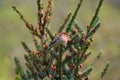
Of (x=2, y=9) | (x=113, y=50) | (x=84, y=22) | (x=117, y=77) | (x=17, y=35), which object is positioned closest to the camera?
(x=117, y=77)

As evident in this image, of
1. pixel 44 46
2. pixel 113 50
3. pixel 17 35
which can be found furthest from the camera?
pixel 17 35

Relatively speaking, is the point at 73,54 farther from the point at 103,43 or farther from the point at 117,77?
the point at 103,43

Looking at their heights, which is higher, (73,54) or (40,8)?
(40,8)

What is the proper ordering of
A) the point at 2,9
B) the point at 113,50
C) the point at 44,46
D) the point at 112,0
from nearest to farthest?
the point at 44,46 → the point at 113,50 → the point at 2,9 → the point at 112,0

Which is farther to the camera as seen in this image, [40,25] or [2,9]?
[2,9]

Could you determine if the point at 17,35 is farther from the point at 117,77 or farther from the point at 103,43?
the point at 117,77

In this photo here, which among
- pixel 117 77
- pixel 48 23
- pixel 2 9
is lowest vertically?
pixel 48 23

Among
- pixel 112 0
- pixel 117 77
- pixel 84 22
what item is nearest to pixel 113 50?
pixel 117 77

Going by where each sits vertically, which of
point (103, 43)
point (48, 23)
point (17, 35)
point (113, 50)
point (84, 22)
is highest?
point (17, 35)

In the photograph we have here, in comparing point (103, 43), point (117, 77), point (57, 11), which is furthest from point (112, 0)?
point (117, 77)
